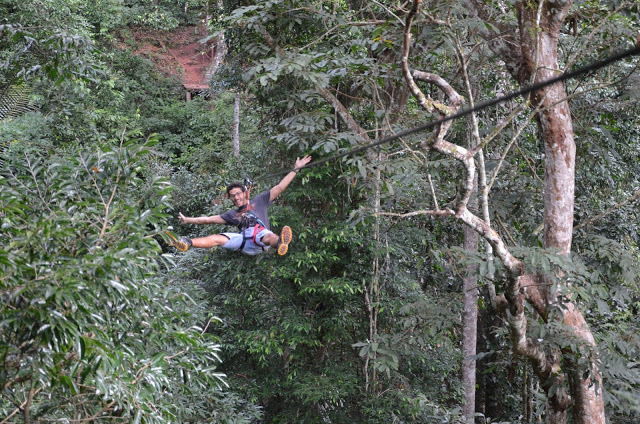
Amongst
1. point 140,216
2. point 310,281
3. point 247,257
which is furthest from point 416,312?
point 140,216

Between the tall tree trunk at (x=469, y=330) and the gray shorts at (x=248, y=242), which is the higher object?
the gray shorts at (x=248, y=242)

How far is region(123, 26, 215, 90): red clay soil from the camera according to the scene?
46.3 feet

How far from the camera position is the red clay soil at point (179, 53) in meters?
14.1

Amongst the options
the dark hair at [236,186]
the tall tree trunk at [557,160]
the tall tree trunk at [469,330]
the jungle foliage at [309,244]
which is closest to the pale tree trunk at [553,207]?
the tall tree trunk at [557,160]

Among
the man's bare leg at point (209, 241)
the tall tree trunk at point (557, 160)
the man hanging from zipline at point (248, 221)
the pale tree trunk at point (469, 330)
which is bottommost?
the pale tree trunk at point (469, 330)

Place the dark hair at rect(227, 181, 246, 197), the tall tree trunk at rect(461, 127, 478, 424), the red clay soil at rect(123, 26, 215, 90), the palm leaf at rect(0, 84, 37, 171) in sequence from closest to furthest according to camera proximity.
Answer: the dark hair at rect(227, 181, 246, 197)
the tall tree trunk at rect(461, 127, 478, 424)
the palm leaf at rect(0, 84, 37, 171)
the red clay soil at rect(123, 26, 215, 90)

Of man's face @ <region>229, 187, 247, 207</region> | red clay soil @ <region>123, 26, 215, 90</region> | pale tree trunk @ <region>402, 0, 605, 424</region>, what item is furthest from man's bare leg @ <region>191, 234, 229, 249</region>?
red clay soil @ <region>123, 26, 215, 90</region>

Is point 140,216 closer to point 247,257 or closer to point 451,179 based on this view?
point 247,257

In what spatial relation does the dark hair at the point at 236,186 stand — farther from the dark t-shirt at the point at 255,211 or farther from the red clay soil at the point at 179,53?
the red clay soil at the point at 179,53

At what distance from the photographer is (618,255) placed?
4.23 m

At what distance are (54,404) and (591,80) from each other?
239 inches

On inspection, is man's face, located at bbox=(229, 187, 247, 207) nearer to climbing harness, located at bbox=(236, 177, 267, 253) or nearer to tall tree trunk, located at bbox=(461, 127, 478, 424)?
climbing harness, located at bbox=(236, 177, 267, 253)

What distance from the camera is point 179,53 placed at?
15203mm

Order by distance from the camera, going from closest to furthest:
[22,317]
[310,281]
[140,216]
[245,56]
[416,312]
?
[22,317]
[140,216]
[416,312]
[310,281]
[245,56]
